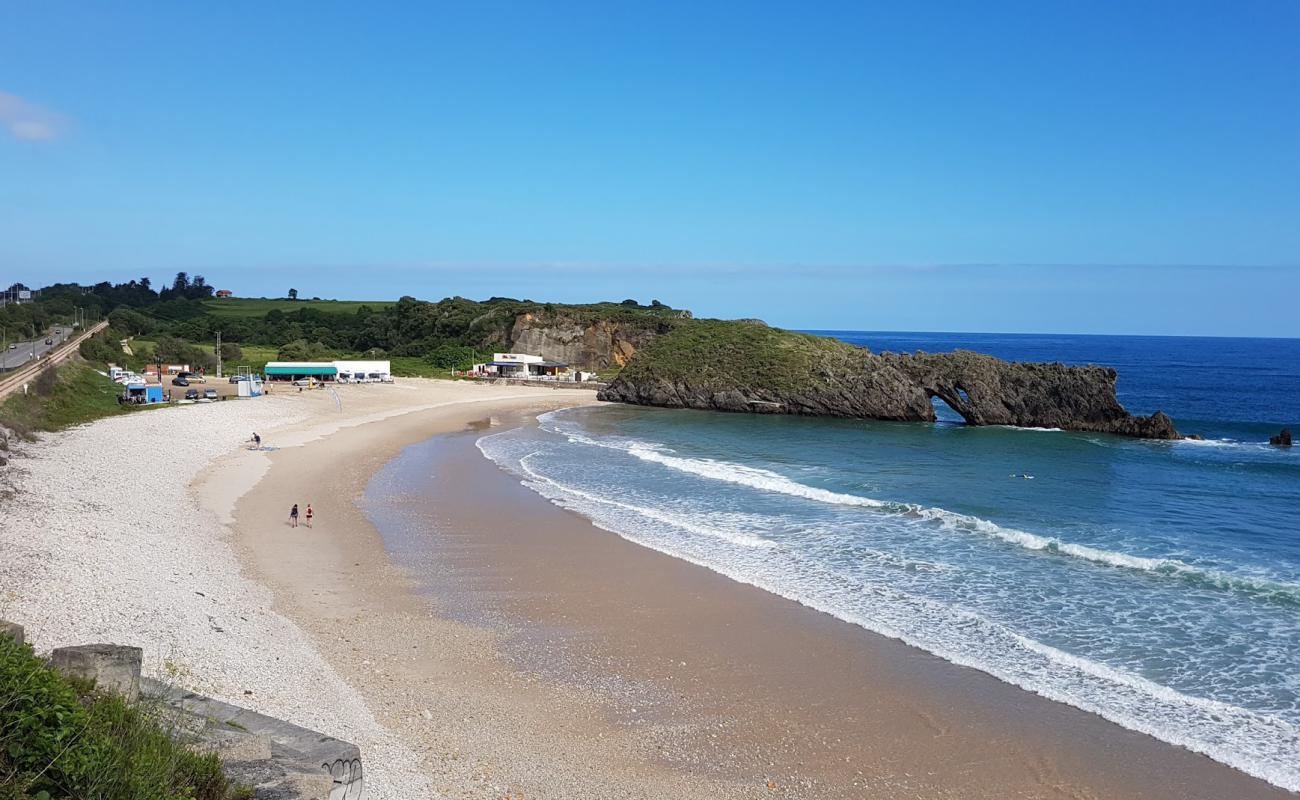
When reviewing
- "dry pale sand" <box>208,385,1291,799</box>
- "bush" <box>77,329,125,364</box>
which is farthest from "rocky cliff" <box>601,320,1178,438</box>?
"bush" <box>77,329,125,364</box>

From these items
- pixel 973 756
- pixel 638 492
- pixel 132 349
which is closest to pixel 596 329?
pixel 132 349

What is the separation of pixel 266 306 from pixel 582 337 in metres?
78.6

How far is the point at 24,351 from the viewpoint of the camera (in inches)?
2188

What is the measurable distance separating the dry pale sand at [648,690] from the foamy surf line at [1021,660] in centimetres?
39

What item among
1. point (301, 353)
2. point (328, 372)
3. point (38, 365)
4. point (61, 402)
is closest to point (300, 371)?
point (328, 372)

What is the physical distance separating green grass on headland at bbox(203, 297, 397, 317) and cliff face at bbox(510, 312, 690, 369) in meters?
51.8

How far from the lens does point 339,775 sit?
696cm

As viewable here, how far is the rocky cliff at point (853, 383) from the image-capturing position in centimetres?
4828

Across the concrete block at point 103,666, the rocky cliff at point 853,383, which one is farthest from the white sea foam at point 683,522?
the rocky cliff at point 853,383

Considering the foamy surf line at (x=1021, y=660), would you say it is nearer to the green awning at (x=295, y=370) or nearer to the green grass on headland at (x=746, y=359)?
the green grass on headland at (x=746, y=359)

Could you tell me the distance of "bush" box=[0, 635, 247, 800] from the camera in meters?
5.07

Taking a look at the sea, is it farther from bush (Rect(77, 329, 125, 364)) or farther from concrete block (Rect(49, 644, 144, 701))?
bush (Rect(77, 329, 125, 364))

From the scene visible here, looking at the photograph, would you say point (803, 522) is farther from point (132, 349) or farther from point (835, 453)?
point (132, 349)

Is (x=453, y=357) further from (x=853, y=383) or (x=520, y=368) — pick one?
(x=853, y=383)
